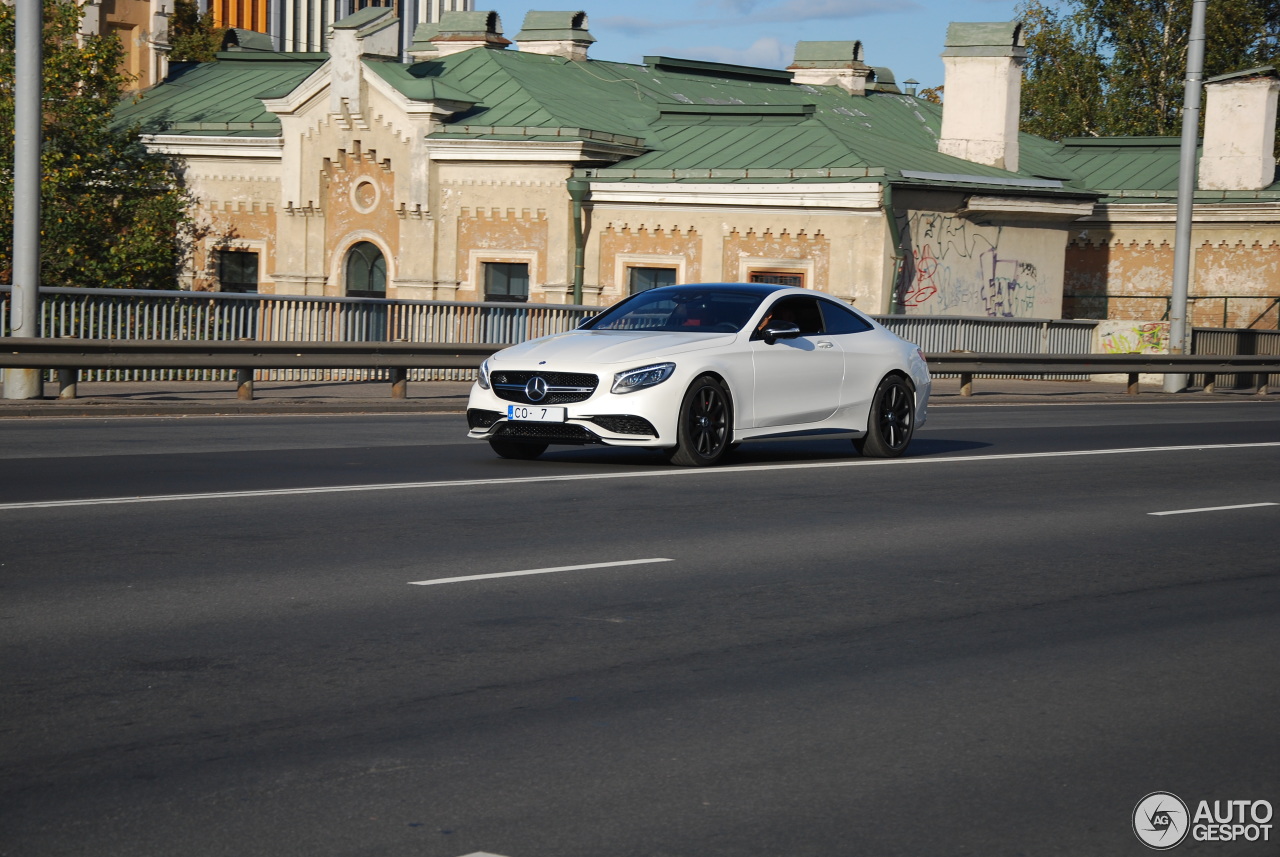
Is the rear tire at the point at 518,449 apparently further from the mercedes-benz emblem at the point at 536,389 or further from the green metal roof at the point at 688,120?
the green metal roof at the point at 688,120

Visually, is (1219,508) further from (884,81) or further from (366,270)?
(884,81)

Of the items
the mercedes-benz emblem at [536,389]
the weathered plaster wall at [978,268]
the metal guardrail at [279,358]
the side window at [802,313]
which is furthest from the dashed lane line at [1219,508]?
the weathered plaster wall at [978,268]

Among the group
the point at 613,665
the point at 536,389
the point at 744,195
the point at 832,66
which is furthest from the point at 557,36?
the point at 613,665

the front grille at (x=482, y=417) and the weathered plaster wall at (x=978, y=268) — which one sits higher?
the weathered plaster wall at (x=978, y=268)

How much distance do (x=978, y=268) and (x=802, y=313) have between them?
68.1 feet

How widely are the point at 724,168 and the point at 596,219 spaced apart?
2.65m

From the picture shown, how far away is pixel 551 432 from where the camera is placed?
13.3 metres

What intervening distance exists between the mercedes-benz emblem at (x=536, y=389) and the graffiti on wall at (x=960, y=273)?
20059mm

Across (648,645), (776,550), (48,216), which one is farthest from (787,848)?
(48,216)

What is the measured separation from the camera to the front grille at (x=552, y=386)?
13211 mm

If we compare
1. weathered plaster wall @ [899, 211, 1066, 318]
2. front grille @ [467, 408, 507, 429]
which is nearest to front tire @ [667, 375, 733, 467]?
front grille @ [467, 408, 507, 429]

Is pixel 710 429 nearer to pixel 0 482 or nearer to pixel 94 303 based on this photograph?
pixel 0 482

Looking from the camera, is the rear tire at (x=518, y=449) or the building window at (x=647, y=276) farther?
the building window at (x=647, y=276)

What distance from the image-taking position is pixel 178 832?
4.56 metres
